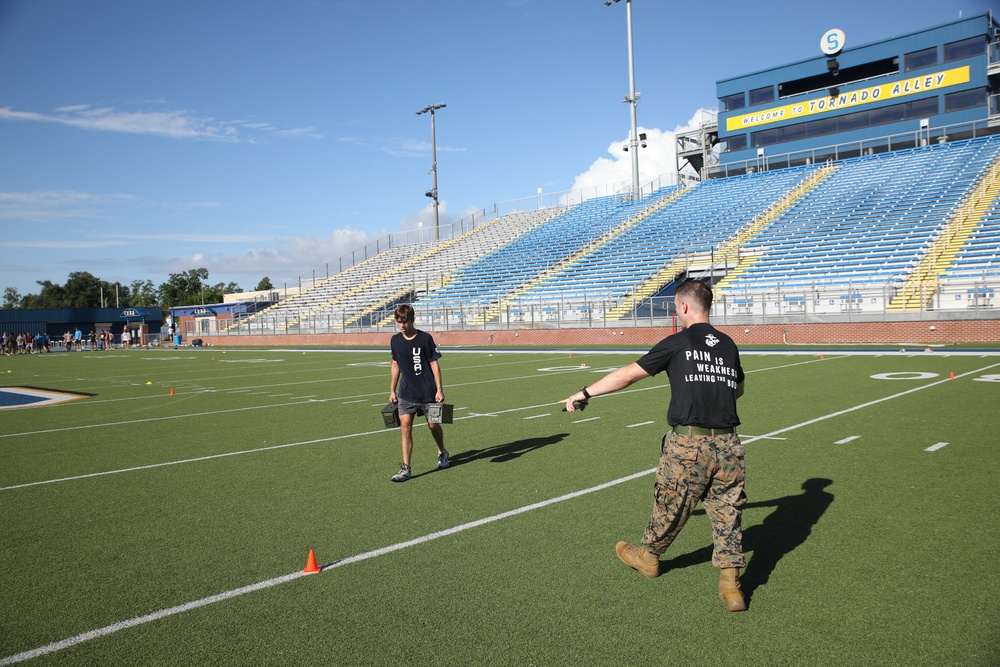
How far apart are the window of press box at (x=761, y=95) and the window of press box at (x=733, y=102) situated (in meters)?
0.57

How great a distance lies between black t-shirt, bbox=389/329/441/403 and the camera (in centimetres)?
781

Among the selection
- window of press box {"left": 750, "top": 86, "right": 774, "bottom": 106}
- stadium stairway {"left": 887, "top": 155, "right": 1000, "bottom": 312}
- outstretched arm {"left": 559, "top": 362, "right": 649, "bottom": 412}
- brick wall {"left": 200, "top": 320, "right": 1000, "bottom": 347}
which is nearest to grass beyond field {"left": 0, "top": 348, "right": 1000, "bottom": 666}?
outstretched arm {"left": 559, "top": 362, "right": 649, "bottom": 412}

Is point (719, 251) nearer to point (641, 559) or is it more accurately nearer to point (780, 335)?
point (780, 335)

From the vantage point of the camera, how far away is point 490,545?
5281 millimetres

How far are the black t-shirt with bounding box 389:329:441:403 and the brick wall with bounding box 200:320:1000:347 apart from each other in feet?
70.3

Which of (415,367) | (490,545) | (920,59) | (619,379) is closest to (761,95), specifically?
(920,59)

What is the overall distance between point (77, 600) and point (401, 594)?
6.50 ft

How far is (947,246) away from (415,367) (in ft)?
94.6

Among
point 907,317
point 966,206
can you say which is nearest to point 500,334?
point 907,317

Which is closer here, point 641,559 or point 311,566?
point 641,559

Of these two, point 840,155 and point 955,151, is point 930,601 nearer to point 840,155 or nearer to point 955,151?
point 955,151

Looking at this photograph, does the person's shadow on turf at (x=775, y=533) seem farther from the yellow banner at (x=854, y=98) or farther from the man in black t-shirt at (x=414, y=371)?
the yellow banner at (x=854, y=98)

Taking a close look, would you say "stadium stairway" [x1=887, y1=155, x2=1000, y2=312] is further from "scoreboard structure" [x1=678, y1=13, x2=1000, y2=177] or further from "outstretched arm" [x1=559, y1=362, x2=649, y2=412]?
"outstretched arm" [x1=559, y1=362, x2=649, y2=412]

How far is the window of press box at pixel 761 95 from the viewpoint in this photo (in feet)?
159
